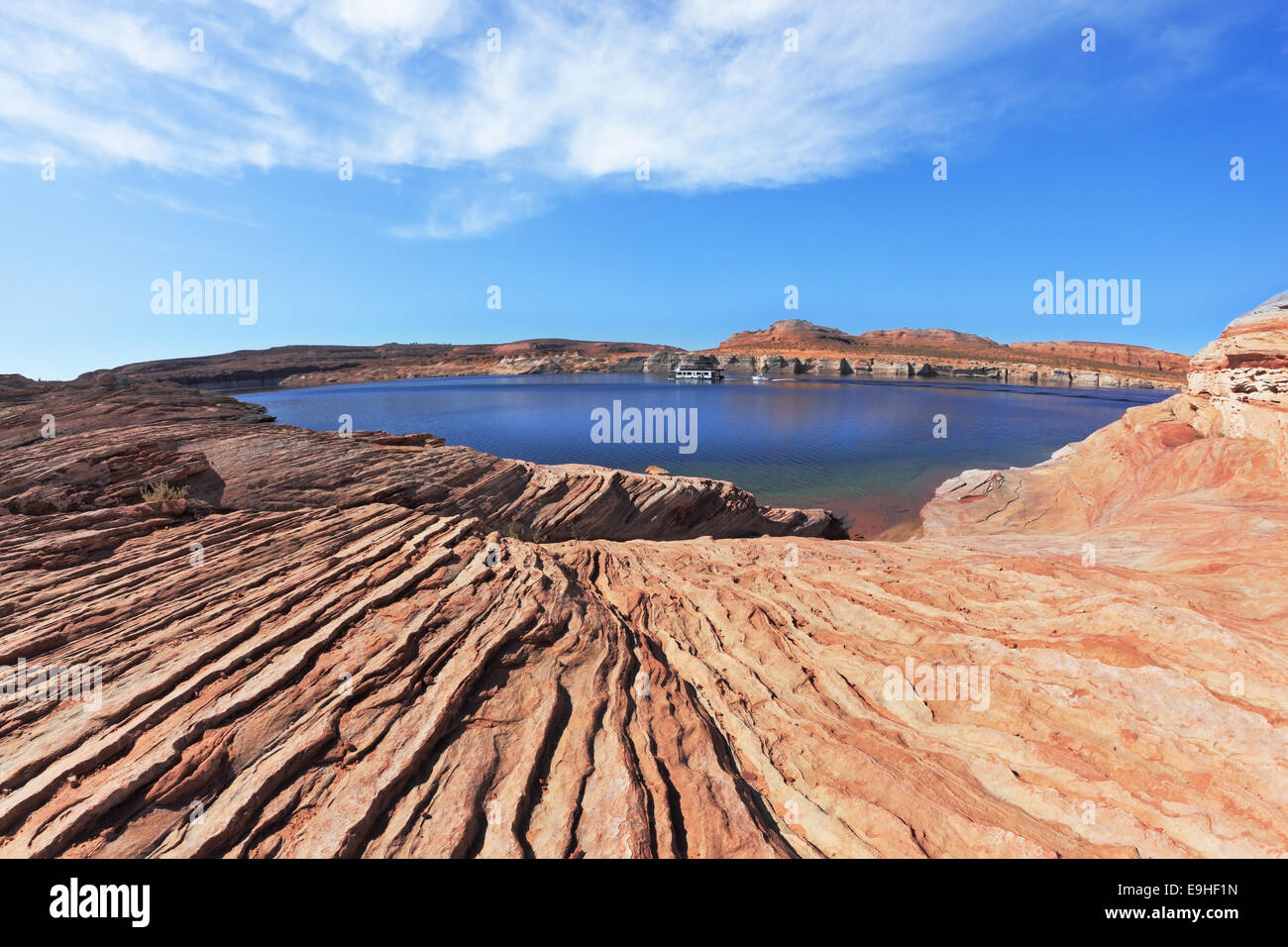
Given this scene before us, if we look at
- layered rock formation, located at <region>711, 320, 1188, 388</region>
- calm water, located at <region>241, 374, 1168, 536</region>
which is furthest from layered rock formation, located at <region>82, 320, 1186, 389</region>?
calm water, located at <region>241, 374, 1168, 536</region>

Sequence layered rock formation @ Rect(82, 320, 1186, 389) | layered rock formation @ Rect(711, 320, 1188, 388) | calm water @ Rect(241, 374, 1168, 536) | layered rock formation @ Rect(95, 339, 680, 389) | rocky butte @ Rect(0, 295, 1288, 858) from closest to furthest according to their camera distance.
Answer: rocky butte @ Rect(0, 295, 1288, 858) → calm water @ Rect(241, 374, 1168, 536) → layered rock formation @ Rect(711, 320, 1188, 388) → layered rock formation @ Rect(82, 320, 1186, 389) → layered rock formation @ Rect(95, 339, 680, 389)

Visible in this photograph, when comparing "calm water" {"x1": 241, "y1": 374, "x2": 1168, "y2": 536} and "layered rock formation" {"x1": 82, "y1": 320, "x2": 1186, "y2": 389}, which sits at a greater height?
"layered rock formation" {"x1": 82, "y1": 320, "x2": 1186, "y2": 389}

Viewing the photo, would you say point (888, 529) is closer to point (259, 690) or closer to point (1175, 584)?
point (1175, 584)

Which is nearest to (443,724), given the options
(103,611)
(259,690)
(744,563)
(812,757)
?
(259,690)

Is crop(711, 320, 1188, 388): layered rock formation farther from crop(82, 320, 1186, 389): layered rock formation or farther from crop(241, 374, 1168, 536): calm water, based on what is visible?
crop(241, 374, 1168, 536): calm water

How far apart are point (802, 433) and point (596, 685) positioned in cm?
3763

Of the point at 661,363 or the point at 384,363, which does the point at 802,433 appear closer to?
the point at 661,363

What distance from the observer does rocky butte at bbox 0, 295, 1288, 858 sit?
354 centimetres

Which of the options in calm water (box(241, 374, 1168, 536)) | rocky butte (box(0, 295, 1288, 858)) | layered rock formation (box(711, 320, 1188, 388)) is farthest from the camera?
layered rock formation (box(711, 320, 1188, 388))

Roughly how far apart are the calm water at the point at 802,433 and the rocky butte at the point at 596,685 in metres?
15.2

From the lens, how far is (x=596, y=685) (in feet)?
17.4

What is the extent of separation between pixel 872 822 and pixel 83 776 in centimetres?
602

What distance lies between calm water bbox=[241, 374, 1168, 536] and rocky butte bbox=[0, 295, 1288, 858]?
49.8ft

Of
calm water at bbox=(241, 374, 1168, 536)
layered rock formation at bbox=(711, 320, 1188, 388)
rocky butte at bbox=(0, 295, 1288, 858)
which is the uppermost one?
layered rock formation at bbox=(711, 320, 1188, 388)
